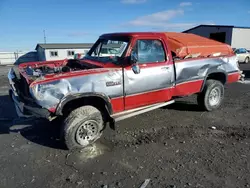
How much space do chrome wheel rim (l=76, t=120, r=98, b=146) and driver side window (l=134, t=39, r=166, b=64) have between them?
1656 mm

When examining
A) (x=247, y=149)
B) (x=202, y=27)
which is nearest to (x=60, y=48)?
(x=202, y=27)

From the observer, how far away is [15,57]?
3728 cm

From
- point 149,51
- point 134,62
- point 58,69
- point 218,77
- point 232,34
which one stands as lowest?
point 218,77

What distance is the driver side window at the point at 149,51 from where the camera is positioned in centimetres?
473

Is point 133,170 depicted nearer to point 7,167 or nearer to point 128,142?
point 128,142

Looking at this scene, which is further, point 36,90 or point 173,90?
point 173,90

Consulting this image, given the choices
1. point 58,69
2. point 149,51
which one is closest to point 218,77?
point 149,51

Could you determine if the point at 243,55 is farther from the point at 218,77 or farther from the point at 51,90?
the point at 51,90

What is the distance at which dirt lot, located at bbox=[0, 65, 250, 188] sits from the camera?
3238 millimetres

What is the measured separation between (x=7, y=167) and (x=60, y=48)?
1229 inches

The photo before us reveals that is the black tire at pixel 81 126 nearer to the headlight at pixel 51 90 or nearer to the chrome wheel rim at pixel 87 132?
the chrome wheel rim at pixel 87 132

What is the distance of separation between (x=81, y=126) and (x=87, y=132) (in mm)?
197

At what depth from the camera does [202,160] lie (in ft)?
12.2

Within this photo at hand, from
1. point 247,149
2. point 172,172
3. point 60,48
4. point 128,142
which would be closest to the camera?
point 172,172
